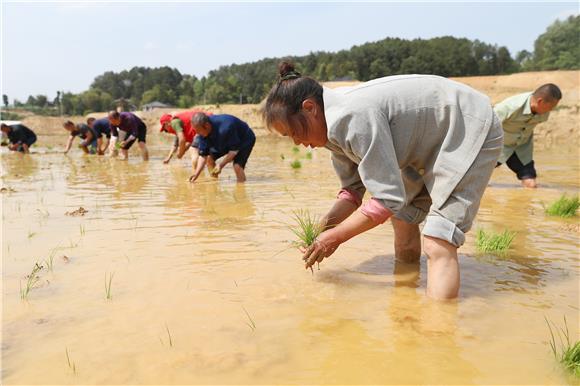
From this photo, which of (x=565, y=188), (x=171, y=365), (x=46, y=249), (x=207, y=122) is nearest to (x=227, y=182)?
(x=207, y=122)

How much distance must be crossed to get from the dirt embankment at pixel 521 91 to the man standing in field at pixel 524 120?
319 cm

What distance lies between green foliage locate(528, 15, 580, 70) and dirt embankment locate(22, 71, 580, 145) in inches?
761

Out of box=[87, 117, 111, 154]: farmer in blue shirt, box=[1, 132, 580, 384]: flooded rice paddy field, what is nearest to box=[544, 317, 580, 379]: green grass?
box=[1, 132, 580, 384]: flooded rice paddy field

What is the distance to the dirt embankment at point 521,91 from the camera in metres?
19.0

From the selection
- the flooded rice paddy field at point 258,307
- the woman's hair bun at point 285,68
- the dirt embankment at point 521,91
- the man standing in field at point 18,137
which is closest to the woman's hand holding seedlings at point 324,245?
the flooded rice paddy field at point 258,307

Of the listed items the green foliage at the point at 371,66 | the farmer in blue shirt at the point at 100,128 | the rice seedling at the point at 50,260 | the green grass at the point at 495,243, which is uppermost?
the green foliage at the point at 371,66

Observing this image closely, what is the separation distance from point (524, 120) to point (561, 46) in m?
62.0

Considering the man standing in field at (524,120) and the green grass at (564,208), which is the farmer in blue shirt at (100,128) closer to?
the man standing in field at (524,120)

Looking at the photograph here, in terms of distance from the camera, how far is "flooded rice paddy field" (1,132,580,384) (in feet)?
5.26

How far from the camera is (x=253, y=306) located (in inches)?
84.6

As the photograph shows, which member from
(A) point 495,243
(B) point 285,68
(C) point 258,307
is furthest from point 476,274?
(B) point 285,68

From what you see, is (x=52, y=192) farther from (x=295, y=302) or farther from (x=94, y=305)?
(x=295, y=302)

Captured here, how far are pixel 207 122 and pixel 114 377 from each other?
210 inches

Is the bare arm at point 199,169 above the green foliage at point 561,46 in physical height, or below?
below
